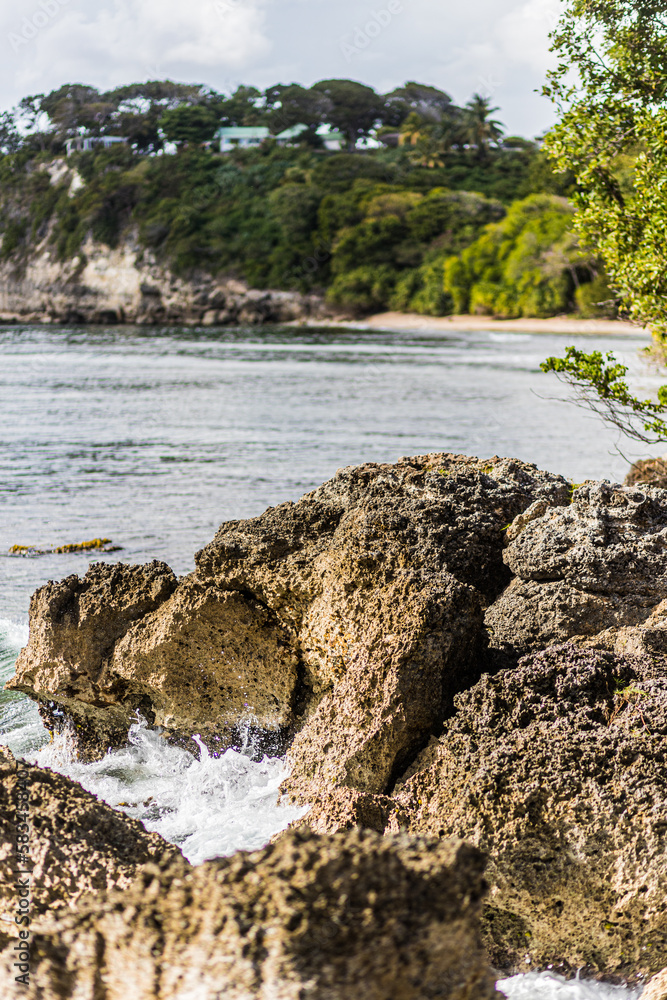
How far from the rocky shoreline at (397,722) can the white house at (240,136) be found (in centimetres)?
10998

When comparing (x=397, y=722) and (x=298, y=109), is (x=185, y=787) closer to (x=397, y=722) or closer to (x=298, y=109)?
(x=397, y=722)

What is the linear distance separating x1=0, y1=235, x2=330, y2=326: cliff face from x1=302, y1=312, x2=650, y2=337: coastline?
386 cm

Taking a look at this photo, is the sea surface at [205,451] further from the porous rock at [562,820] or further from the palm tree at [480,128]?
the palm tree at [480,128]

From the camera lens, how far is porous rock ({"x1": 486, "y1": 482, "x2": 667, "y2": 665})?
4270 millimetres

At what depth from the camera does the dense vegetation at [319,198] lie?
64.6 m

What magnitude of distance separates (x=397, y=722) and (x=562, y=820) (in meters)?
0.80

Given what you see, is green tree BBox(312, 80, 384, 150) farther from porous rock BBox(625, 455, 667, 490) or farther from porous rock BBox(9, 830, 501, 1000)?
porous rock BBox(9, 830, 501, 1000)

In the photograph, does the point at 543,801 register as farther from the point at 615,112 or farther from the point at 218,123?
the point at 218,123

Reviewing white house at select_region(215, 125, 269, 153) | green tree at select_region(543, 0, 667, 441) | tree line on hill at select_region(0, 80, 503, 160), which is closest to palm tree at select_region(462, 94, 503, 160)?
tree line on hill at select_region(0, 80, 503, 160)

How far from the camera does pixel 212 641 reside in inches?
179

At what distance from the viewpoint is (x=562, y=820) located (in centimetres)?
295

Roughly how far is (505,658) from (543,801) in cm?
96

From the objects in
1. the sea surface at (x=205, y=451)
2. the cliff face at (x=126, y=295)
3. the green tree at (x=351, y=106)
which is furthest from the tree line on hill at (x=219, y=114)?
the sea surface at (x=205, y=451)
